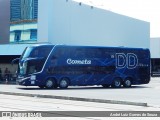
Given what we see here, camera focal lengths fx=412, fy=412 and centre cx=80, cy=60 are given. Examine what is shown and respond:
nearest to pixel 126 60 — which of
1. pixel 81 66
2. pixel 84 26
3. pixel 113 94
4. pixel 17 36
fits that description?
pixel 81 66

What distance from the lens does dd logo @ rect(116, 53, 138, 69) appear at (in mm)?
34219

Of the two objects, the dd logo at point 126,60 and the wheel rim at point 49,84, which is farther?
the dd logo at point 126,60

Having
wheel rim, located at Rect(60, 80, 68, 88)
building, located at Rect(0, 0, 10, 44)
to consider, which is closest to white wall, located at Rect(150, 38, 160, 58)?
building, located at Rect(0, 0, 10, 44)

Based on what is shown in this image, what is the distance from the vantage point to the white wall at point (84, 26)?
38.5 meters

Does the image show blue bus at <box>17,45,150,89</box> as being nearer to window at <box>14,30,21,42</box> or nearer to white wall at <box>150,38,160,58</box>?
window at <box>14,30,21,42</box>

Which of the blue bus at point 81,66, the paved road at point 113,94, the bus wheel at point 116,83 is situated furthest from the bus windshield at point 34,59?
the bus wheel at point 116,83

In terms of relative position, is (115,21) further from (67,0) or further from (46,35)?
(46,35)

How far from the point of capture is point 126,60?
114ft

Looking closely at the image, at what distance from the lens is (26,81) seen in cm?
3127

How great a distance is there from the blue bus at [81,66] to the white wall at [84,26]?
21.5 feet

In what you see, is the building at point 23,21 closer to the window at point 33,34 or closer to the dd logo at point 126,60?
the window at point 33,34

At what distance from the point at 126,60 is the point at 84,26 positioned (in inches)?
377

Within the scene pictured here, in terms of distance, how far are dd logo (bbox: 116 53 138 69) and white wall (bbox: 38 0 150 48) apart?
740cm

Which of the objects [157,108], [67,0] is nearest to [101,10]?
[67,0]
